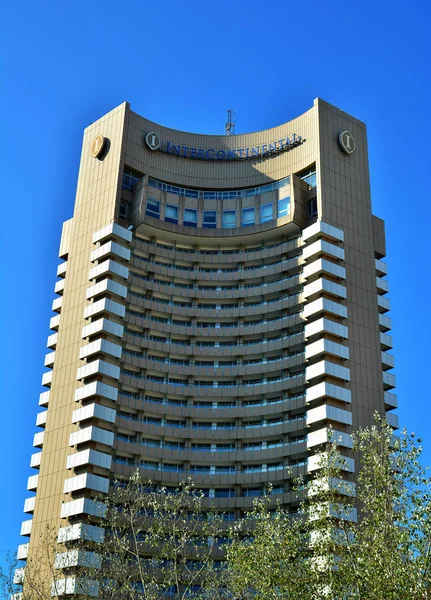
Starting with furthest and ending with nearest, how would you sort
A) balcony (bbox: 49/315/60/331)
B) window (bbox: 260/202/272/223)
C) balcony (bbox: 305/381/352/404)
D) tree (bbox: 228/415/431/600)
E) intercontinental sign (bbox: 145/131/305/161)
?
intercontinental sign (bbox: 145/131/305/161), window (bbox: 260/202/272/223), balcony (bbox: 49/315/60/331), balcony (bbox: 305/381/352/404), tree (bbox: 228/415/431/600)

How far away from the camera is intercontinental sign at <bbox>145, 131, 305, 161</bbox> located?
99.5m

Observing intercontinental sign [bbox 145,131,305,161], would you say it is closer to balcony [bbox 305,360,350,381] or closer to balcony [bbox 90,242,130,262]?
balcony [bbox 90,242,130,262]

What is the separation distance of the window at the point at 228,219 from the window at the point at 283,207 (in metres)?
6.56

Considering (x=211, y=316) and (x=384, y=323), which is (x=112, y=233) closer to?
(x=211, y=316)

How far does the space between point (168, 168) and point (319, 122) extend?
20642mm

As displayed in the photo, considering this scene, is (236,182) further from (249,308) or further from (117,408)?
(117,408)

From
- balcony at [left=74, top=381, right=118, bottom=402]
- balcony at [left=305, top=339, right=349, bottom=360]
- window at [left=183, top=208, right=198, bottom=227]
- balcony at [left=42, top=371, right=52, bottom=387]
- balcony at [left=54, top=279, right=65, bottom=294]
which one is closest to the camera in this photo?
balcony at [left=305, top=339, right=349, bottom=360]

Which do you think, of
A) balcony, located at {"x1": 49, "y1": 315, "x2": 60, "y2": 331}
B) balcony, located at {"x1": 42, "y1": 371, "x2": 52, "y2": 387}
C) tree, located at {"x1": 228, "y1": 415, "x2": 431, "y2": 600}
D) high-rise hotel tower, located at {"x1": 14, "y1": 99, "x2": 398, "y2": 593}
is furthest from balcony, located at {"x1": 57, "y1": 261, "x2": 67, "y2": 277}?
tree, located at {"x1": 228, "y1": 415, "x2": 431, "y2": 600}

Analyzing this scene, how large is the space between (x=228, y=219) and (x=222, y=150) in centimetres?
1112

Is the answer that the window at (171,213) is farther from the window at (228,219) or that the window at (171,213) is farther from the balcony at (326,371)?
the balcony at (326,371)

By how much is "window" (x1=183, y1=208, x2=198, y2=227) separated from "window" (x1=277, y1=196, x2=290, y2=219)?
1115cm

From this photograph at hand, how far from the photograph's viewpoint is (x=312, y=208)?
9456 cm

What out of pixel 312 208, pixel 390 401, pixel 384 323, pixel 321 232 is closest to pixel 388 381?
pixel 390 401

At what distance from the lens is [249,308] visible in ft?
312
